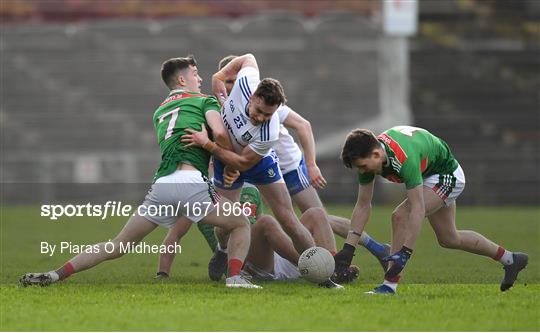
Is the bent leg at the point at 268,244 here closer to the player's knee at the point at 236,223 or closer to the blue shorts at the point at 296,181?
the player's knee at the point at 236,223

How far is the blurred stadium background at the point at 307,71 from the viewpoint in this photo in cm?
3033

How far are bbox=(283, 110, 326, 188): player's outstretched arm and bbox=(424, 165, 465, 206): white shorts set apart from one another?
3.21 feet

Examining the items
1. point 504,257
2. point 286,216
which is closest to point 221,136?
point 286,216

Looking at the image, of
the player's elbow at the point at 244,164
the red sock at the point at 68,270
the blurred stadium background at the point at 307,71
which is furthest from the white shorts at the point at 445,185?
the blurred stadium background at the point at 307,71

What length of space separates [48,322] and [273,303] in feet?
5.46

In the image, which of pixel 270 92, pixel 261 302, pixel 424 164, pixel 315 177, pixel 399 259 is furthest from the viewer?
pixel 315 177

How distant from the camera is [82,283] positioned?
9000 millimetres

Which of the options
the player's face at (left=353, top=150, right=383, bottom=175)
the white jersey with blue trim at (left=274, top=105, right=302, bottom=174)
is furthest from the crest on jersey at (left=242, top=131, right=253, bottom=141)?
the white jersey with blue trim at (left=274, top=105, right=302, bottom=174)

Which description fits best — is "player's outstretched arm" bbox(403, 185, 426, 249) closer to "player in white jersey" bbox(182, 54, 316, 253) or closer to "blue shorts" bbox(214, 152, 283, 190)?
"player in white jersey" bbox(182, 54, 316, 253)

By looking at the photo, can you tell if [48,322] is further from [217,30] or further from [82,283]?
[217,30]

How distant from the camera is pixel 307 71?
113 feet

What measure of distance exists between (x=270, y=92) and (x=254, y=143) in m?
0.58

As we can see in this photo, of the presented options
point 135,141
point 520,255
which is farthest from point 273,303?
point 135,141

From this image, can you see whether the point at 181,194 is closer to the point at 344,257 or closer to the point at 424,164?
the point at 344,257
